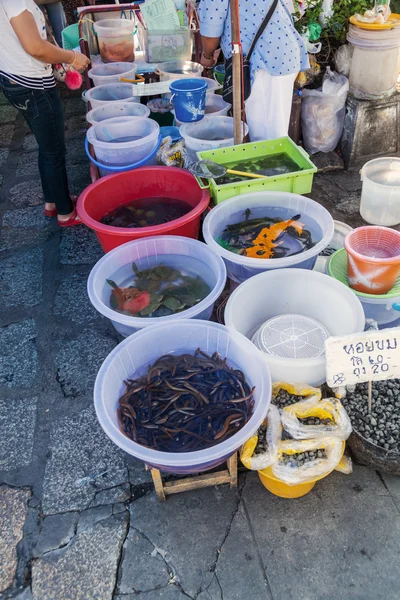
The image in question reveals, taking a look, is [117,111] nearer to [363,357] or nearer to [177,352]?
[177,352]

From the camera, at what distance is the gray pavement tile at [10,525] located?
2.30 metres

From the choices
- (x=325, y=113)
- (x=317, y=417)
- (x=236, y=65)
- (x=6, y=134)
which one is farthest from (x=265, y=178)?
(x=6, y=134)

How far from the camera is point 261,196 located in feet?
10.6

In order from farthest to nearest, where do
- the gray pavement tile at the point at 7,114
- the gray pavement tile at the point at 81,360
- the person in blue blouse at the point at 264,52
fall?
the gray pavement tile at the point at 7,114, the person in blue blouse at the point at 264,52, the gray pavement tile at the point at 81,360

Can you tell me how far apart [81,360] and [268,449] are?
1.65 meters

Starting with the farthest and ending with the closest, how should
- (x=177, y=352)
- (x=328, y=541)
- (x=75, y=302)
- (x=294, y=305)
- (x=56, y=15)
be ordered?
1. (x=56, y=15)
2. (x=75, y=302)
3. (x=294, y=305)
4. (x=177, y=352)
5. (x=328, y=541)

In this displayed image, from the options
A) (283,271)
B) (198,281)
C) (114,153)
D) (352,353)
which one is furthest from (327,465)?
(114,153)

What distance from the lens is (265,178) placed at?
3158mm

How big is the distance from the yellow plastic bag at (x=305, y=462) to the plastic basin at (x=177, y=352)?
0.91 feet

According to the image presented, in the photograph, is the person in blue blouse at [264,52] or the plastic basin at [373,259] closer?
the plastic basin at [373,259]

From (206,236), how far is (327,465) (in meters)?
1.57

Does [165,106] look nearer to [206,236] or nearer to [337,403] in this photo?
[206,236]

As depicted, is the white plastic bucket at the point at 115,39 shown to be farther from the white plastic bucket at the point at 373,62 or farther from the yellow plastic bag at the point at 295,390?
the yellow plastic bag at the point at 295,390

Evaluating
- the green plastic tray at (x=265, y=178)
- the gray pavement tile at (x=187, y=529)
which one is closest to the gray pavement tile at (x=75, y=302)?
the green plastic tray at (x=265, y=178)
